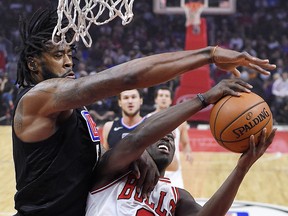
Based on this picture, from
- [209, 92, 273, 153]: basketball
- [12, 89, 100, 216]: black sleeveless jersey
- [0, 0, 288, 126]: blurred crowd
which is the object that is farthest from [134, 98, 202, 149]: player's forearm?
[0, 0, 288, 126]: blurred crowd

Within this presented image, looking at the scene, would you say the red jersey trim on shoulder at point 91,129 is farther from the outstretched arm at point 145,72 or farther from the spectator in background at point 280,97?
the spectator in background at point 280,97

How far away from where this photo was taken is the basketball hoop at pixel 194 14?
1413cm

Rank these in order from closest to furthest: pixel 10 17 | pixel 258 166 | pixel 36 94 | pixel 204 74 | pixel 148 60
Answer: pixel 148 60 < pixel 36 94 < pixel 258 166 < pixel 204 74 < pixel 10 17

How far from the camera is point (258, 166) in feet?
31.0

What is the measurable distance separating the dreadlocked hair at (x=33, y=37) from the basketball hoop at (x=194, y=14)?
36.0ft

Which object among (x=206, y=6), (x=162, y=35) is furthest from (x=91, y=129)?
(x=162, y=35)

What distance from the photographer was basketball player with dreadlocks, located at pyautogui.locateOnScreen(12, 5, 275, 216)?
242 cm

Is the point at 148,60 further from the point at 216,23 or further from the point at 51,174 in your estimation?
the point at 216,23

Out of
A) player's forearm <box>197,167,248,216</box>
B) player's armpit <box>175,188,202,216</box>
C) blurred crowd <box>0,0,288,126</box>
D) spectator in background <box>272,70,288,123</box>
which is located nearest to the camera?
player's forearm <box>197,167,248,216</box>

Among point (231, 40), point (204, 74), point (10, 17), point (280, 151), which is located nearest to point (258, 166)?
point (280, 151)

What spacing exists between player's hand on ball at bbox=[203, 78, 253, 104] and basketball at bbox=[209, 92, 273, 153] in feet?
0.07

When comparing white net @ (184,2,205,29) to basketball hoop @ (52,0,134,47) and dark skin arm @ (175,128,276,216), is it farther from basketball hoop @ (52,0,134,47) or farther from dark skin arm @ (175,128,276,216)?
dark skin arm @ (175,128,276,216)

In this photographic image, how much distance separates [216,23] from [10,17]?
21.2 ft

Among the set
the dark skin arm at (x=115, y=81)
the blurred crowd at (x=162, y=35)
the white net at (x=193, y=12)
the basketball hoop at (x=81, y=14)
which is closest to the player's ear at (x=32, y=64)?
the basketball hoop at (x=81, y=14)
